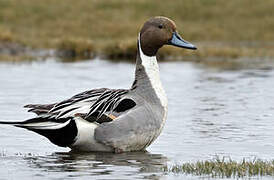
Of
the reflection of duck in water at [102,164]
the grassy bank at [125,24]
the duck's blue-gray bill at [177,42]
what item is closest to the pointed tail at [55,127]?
→ the reflection of duck in water at [102,164]

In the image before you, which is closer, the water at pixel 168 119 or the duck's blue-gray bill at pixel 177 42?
the water at pixel 168 119

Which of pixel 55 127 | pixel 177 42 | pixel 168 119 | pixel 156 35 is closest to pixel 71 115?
pixel 55 127

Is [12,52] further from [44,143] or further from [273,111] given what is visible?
[44,143]

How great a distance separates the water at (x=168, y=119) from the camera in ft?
25.6

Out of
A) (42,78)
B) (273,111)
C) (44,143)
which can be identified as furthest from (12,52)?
(44,143)

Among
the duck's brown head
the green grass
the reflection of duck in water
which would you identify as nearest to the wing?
the reflection of duck in water

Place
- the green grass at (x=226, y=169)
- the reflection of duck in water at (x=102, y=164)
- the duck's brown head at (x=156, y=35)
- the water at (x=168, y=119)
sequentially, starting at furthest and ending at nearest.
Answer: the duck's brown head at (x=156, y=35), the water at (x=168, y=119), the reflection of duck in water at (x=102, y=164), the green grass at (x=226, y=169)

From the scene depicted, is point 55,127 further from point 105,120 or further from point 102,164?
point 102,164

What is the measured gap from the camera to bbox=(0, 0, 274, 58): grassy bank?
25.9m

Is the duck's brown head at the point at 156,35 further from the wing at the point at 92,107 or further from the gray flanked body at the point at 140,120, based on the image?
the wing at the point at 92,107

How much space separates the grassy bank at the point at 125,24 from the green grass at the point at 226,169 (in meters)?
17.2

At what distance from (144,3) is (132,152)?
30648mm

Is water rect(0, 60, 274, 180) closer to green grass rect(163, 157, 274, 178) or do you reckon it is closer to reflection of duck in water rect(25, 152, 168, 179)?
reflection of duck in water rect(25, 152, 168, 179)

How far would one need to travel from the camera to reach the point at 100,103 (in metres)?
8.45
